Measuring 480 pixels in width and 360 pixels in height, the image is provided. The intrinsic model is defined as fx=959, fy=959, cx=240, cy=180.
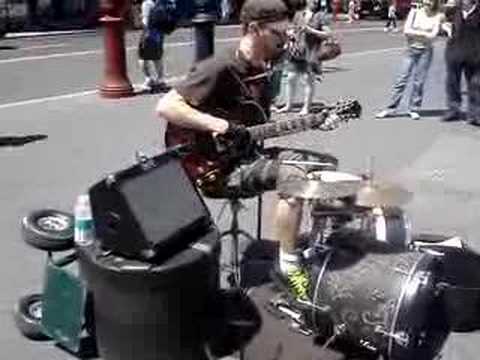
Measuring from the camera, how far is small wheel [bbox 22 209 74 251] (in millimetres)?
4609

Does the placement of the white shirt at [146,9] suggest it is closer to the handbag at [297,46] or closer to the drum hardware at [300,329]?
the handbag at [297,46]

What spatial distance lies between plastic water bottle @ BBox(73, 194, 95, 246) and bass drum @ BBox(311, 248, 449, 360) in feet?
3.39

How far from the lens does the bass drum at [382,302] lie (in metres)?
3.91

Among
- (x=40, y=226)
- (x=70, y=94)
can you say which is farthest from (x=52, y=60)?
(x=40, y=226)

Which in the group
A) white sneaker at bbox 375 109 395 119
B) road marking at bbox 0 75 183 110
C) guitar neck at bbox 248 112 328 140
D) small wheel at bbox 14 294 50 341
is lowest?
road marking at bbox 0 75 183 110

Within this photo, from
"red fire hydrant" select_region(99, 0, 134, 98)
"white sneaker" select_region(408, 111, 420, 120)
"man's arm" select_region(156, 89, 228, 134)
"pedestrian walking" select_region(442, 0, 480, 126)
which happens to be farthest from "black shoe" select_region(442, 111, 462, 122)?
"man's arm" select_region(156, 89, 228, 134)

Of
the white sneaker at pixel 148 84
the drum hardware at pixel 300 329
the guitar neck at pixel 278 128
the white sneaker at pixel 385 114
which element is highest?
the guitar neck at pixel 278 128

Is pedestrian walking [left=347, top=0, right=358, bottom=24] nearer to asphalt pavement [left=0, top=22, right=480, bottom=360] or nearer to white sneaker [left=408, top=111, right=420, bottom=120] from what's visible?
asphalt pavement [left=0, top=22, right=480, bottom=360]

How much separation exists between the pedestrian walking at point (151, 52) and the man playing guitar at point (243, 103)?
7727mm

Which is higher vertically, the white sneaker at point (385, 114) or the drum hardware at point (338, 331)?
the drum hardware at point (338, 331)

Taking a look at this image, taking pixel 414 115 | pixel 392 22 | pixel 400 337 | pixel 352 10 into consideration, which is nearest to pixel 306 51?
pixel 414 115

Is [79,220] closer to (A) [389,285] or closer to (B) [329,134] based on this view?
(A) [389,285]

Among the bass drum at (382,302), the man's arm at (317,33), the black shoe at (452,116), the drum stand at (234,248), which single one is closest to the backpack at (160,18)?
the man's arm at (317,33)

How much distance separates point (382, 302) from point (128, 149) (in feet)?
18.0
